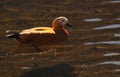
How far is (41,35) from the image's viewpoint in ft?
42.0

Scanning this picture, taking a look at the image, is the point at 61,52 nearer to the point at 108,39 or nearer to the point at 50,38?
the point at 50,38

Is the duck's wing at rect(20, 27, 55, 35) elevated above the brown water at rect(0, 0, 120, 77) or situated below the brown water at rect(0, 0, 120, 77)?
above

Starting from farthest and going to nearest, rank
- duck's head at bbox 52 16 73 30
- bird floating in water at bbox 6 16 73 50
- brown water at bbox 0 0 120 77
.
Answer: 1. duck's head at bbox 52 16 73 30
2. bird floating in water at bbox 6 16 73 50
3. brown water at bbox 0 0 120 77

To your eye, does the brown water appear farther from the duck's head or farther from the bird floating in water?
the duck's head

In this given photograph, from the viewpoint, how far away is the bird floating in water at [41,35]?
496 inches

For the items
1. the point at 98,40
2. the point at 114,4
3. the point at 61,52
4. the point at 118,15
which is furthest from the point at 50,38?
the point at 114,4

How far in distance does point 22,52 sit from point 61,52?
1.04 meters

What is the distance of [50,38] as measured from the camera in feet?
42.6

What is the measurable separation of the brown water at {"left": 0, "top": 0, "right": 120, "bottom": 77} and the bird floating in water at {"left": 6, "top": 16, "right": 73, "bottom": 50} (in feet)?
0.63

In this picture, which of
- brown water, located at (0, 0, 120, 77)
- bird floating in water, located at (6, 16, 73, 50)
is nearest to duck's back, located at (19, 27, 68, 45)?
bird floating in water, located at (6, 16, 73, 50)

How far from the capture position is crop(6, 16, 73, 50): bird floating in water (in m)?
12.6

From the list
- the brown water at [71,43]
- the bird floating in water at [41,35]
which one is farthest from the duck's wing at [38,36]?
the brown water at [71,43]

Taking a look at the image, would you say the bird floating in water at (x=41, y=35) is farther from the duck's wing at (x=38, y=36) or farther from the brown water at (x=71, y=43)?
the brown water at (x=71, y=43)

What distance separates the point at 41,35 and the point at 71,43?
0.95m
